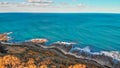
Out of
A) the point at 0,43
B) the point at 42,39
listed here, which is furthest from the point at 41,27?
the point at 0,43

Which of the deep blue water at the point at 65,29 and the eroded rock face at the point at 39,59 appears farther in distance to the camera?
the deep blue water at the point at 65,29

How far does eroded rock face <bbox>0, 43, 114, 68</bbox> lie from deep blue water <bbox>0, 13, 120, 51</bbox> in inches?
97.6

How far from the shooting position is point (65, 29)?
1398 inches

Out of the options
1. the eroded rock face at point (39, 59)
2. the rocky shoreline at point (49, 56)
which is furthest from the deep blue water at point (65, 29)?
the eroded rock face at point (39, 59)

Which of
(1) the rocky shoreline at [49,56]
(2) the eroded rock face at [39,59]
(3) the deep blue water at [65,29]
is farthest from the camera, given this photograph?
(3) the deep blue water at [65,29]

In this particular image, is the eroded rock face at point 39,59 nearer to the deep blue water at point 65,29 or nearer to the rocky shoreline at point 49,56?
the rocky shoreline at point 49,56

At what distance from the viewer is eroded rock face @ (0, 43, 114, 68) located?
2711 centimetres

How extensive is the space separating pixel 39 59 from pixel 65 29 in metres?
8.37

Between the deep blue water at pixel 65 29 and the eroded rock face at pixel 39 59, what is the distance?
8.14 ft

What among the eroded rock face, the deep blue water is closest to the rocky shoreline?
the eroded rock face

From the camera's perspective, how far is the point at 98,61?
93.3ft

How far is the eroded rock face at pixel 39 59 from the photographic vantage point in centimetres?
2711

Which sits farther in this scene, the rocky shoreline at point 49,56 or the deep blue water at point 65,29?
the deep blue water at point 65,29

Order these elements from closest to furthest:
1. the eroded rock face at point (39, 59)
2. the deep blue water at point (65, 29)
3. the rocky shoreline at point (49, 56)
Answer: the eroded rock face at point (39, 59) < the rocky shoreline at point (49, 56) < the deep blue water at point (65, 29)
